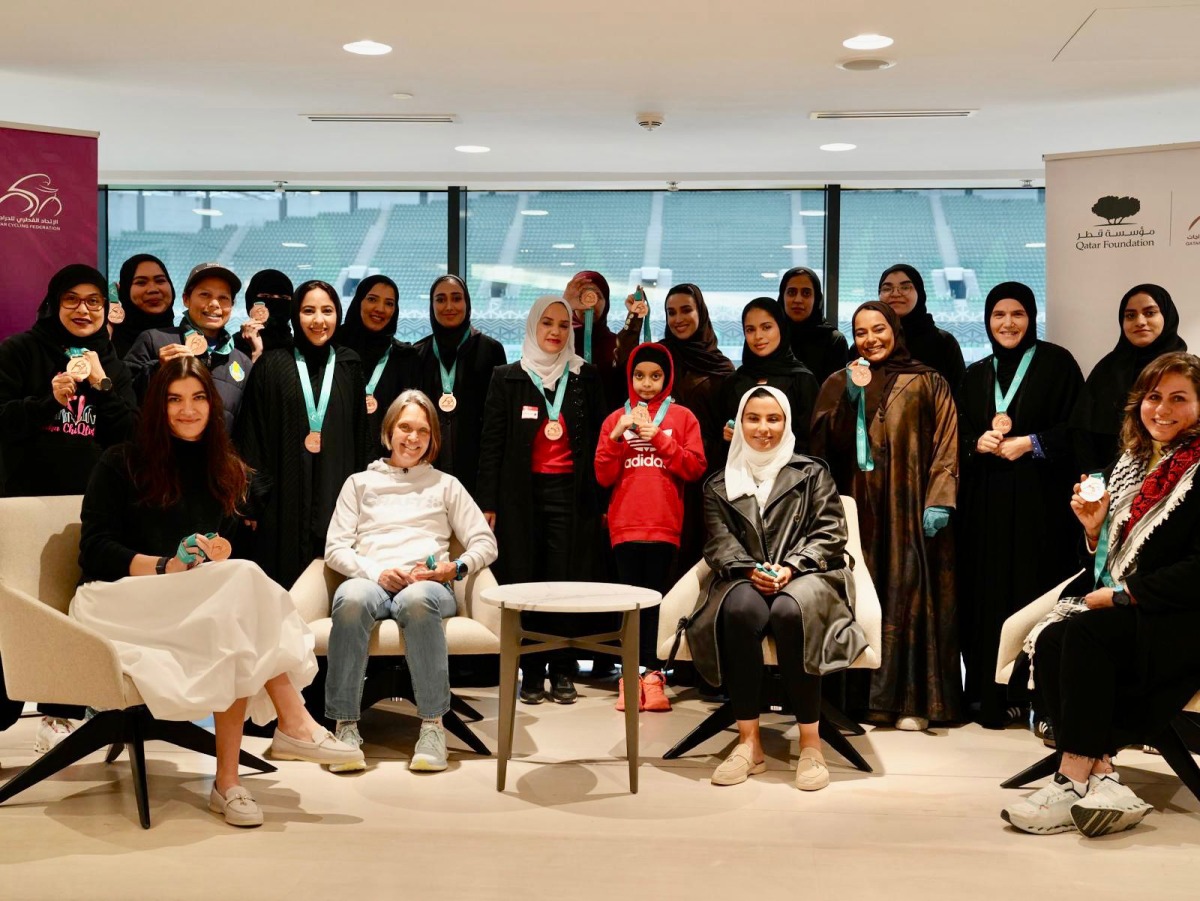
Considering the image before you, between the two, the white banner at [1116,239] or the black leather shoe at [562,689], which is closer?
the black leather shoe at [562,689]

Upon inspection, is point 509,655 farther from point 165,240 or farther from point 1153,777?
point 165,240

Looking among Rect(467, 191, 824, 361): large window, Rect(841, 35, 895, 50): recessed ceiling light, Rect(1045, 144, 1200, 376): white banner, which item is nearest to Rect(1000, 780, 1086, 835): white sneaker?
Rect(1045, 144, 1200, 376): white banner

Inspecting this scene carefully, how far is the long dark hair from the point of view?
13.1 ft

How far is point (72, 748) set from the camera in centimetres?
378

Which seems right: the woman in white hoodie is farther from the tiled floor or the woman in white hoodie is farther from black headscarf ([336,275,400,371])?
black headscarf ([336,275,400,371])

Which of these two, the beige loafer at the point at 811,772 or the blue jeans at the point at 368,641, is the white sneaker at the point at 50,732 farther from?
the beige loafer at the point at 811,772

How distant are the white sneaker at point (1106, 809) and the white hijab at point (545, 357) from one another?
266 cm

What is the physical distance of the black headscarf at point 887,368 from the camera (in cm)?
494

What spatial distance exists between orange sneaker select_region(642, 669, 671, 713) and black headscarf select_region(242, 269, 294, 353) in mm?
2170

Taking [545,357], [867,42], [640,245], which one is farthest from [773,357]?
[640,245]

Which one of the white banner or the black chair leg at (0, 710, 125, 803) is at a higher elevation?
the white banner

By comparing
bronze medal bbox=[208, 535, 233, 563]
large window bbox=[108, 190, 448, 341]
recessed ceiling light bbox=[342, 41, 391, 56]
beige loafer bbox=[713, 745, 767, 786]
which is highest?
recessed ceiling light bbox=[342, 41, 391, 56]

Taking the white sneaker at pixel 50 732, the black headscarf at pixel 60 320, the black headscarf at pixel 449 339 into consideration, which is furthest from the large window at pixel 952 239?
the white sneaker at pixel 50 732

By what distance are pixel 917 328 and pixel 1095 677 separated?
96.6 inches
